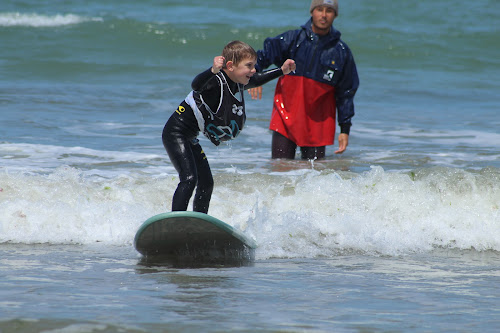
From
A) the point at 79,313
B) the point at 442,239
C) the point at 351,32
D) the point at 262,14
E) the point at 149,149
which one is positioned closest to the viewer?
the point at 79,313

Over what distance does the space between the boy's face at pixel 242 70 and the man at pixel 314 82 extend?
2.37 m

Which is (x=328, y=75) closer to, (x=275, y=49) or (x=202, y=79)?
(x=275, y=49)

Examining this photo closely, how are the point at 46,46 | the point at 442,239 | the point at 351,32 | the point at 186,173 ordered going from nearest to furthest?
the point at 186,173 < the point at 442,239 < the point at 46,46 < the point at 351,32

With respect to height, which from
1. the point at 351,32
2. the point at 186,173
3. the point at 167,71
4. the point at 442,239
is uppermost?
the point at 351,32

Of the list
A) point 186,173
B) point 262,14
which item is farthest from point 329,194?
point 262,14

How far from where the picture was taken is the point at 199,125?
5133 millimetres

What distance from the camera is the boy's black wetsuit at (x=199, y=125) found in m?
5.01

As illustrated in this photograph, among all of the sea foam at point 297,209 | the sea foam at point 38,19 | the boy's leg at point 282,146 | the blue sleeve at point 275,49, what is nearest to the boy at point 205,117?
the sea foam at point 297,209

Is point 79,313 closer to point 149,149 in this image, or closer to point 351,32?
point 149,149

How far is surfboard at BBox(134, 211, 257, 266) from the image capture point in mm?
4742

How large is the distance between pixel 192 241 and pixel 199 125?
854mm

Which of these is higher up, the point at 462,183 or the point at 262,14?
the point at 262,14

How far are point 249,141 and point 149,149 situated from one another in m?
1.65

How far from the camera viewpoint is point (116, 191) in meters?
6.80
